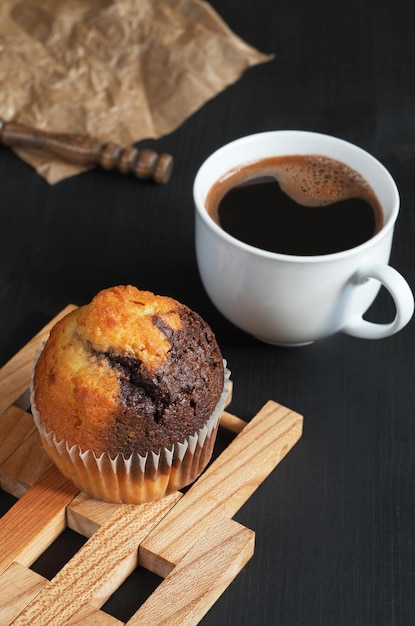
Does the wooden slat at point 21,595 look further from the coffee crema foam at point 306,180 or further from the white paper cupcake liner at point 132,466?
the coffee crema foam at point 306,180

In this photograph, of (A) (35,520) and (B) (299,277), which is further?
(B) (299,277)

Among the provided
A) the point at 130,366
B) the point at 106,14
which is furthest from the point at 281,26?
the point at 130,366

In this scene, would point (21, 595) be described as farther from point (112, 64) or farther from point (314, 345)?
point (112, 64)

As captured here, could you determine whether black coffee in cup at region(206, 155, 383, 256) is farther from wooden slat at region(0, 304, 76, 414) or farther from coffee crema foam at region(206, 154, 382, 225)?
wooden slat at region(0, 304, 76, 414)

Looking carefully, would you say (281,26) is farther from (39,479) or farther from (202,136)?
(39,479)

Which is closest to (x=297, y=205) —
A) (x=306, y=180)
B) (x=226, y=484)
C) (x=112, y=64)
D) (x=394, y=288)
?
(x=306, y=180)

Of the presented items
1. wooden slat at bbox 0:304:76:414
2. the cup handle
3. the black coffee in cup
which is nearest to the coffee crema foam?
the black coffee in cup
